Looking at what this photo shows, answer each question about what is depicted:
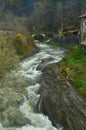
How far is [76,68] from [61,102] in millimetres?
5013

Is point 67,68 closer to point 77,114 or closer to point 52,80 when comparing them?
point 52,80

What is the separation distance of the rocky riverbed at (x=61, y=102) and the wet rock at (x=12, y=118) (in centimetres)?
203

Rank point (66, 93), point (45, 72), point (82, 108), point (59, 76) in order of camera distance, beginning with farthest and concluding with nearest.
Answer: point (45, 72)
point (59, 76)
point (66, 93)
point (82, 108)

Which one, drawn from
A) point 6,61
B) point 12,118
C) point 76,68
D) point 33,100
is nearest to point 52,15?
point 76,68

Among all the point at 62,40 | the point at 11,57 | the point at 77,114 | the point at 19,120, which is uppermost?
the point at 11,57

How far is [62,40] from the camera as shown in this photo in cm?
6781

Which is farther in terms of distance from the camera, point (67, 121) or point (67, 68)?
point (67, 68)

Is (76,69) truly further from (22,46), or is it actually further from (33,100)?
(22,46)

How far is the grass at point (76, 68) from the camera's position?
25302 mm

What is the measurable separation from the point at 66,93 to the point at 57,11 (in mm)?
74681

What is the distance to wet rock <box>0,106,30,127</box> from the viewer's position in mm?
24922

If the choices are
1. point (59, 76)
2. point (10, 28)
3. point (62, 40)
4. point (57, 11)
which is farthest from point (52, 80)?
point (57, 11)

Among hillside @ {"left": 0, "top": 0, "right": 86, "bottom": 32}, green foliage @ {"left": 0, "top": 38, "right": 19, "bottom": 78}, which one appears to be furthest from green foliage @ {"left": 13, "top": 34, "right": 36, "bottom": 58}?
hillside @ {"left": 0, "top": 0, "right": 86, "bottom": 32}

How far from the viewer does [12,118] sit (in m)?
25.5
